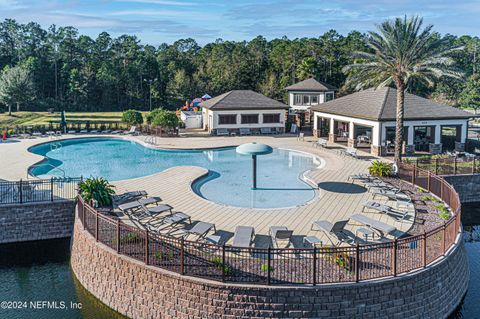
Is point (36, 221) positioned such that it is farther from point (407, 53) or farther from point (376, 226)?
point (407, 53)

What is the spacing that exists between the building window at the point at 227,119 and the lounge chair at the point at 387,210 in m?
25.0

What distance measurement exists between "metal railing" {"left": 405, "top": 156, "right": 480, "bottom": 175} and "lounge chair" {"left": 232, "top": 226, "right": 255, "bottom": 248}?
46.9 feet

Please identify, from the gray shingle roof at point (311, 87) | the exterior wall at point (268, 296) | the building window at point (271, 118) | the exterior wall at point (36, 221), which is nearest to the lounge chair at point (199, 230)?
the exterior wall at point (268, 296)

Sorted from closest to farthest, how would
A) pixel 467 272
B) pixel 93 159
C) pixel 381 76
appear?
pixel 467 272
pixel 381 76
pixel 93 159

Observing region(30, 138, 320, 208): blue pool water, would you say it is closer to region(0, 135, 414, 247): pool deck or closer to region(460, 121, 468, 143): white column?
region(0, 135, 414, 247): pool deck

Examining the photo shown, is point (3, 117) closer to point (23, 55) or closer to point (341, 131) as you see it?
point (23, 55)

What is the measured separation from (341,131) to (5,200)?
28.2 meters

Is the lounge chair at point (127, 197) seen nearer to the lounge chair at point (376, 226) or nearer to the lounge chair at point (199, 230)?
the lounge chair at point (199, 230)

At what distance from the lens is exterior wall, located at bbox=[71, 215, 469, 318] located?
37.9 feet

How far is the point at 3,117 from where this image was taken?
169 ft

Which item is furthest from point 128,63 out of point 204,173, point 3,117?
point 204,173

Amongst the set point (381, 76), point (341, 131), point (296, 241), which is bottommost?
point (296, 241)

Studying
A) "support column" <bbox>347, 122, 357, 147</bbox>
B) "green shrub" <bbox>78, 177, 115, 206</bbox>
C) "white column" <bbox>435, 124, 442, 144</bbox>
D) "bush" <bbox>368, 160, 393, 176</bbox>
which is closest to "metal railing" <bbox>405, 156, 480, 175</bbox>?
"bush" <bbox>368, 160, 393, 176</bbox>

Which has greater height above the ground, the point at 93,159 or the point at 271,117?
the point at 271,117
